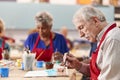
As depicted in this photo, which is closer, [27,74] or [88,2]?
[27,74]

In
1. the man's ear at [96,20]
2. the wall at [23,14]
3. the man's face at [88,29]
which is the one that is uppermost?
the man's ear at [96,20]

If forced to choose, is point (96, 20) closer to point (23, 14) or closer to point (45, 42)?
point (45, 42)

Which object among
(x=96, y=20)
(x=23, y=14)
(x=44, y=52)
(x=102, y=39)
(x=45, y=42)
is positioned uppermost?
(x=96, y=20)

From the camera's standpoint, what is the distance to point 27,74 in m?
2.94

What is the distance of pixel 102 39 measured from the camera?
8.63 ft

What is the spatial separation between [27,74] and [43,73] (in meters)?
0.16

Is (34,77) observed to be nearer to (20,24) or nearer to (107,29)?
(107,29)

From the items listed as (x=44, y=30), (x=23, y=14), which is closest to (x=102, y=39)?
(x=44, y=30)

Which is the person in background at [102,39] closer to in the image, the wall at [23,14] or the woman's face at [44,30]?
the woman's face at [44,30]

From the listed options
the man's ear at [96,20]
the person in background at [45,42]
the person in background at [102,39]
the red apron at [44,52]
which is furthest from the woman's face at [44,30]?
the man's ear at [96,20]

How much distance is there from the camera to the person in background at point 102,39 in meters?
2.47

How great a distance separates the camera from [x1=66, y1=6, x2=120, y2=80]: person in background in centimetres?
247

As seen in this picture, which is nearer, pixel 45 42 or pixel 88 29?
pixel 88 29

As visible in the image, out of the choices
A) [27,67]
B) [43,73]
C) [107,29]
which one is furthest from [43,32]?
[107,29]
